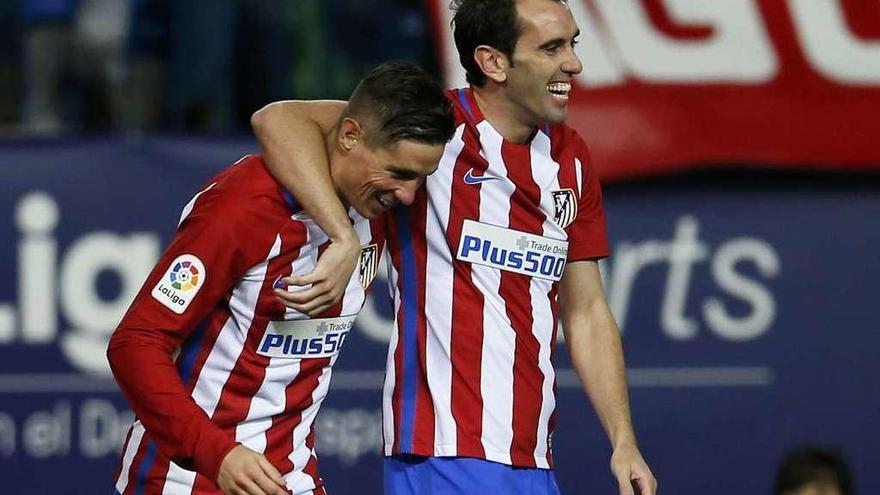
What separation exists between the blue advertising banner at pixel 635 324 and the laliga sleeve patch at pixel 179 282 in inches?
109

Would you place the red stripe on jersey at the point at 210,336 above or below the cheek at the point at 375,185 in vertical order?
below

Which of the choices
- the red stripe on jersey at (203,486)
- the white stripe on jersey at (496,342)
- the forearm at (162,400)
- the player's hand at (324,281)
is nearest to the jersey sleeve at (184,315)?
the forearm at (162,400)

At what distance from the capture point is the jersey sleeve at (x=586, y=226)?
4.03 m

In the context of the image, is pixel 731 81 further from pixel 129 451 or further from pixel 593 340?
pixel 129 451

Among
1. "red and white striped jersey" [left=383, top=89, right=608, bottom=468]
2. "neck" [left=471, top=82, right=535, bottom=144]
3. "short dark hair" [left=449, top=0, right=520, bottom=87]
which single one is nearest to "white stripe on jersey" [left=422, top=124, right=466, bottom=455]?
"red and white striped jersey" [left=383, top=89, right=608, bottom=468]

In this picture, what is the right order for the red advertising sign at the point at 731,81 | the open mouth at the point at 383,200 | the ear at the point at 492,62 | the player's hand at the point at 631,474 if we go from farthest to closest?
the red advertising sign at the point at 731,81, the ear at the point at 492,62, the player's hand at the point at 631,474, the open mouth at the point at 383,200

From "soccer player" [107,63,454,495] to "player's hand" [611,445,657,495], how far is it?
24.2 inches

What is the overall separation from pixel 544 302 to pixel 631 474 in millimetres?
398

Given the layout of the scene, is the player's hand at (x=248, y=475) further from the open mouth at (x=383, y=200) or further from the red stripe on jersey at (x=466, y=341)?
the red stripe on jersey at (x=466, y=341)

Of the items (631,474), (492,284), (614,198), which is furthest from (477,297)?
(614,198)

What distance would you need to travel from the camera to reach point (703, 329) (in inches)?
248

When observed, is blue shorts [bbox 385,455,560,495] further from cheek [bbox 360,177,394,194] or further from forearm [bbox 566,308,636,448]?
cheek [bbox 360,177,394,194]

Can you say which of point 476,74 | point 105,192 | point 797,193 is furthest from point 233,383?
point 797,193

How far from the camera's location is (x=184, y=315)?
3.47m
